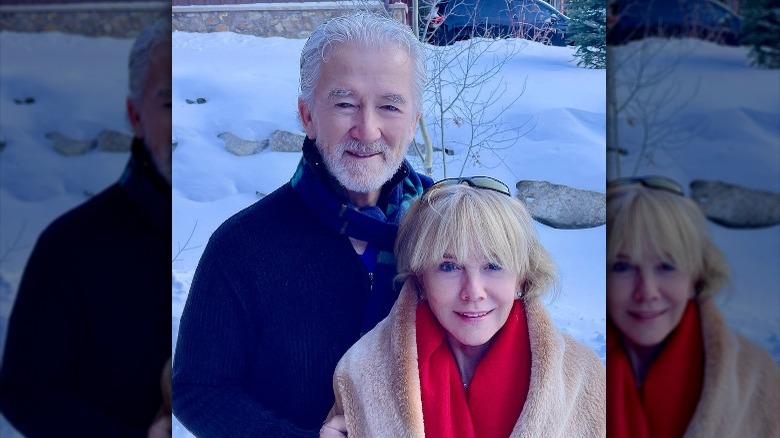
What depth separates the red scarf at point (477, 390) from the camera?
2.81m

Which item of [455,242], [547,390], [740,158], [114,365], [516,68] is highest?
[516,68]

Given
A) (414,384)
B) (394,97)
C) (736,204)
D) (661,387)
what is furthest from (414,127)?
(661,387)

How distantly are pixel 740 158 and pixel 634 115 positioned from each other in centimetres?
39

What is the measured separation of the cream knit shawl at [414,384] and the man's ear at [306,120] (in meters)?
0.63

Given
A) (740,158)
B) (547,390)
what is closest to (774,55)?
(740,158)

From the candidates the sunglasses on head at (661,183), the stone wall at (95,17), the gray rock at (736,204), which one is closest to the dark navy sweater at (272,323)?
the stone wall at (95,17)

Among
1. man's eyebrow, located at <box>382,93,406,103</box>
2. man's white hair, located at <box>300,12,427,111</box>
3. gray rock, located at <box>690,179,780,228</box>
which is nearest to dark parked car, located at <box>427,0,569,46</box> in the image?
man's white hair, located at <box>300,12,427,111</box>

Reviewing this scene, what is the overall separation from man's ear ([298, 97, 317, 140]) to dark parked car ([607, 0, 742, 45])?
3.65 feet

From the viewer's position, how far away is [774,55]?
285cm

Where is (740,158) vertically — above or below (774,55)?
below

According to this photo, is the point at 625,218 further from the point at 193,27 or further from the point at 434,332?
the point at 193,27

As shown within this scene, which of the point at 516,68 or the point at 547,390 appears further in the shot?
the point at 516,68

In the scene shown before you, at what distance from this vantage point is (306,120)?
9.71 feet

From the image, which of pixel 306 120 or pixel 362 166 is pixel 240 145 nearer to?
pixel 306 120
